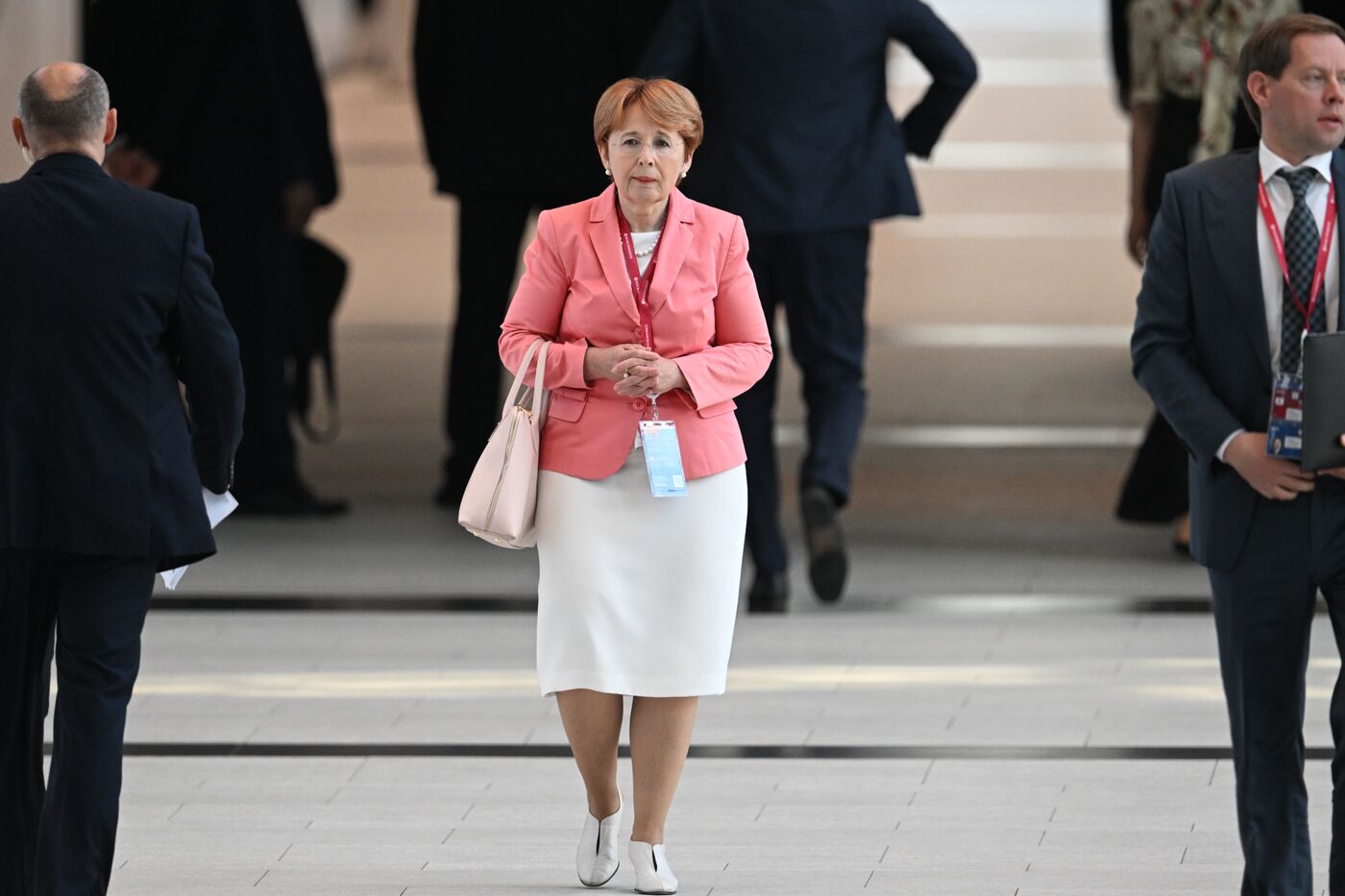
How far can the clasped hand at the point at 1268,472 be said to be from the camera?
3480 millimetres

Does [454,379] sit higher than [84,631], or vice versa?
[84,631]

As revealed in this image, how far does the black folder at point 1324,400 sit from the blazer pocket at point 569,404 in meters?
1.16

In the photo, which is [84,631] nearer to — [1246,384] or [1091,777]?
[1246,384]

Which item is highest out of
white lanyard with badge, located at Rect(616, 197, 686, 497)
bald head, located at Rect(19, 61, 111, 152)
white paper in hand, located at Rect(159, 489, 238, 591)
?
bald head, located at Rect(19, 61, 111, 152)

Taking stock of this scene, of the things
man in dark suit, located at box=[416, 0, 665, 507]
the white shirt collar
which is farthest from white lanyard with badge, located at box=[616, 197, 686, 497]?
man in dark suit, located at box=[416, 0, 665, 507]

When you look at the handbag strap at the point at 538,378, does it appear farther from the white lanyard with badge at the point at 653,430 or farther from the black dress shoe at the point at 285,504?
the black dress shoe at the point at 285,504

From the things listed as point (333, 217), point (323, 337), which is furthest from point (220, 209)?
point (333, 217)

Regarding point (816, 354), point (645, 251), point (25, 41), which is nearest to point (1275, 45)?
point (645, 251)

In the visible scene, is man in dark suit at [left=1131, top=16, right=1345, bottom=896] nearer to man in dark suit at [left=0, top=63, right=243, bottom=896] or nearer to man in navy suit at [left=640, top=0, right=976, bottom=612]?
man in dark suit at [left=0, top=63, right=243, bottom=896]

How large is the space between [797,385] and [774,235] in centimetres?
506

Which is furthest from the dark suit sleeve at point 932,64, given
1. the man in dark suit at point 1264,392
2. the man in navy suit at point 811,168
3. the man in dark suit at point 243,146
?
the man in dark suit at point 1264,392

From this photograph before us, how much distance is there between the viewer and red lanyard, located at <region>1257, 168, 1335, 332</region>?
351cm

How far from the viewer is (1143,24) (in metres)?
6.98

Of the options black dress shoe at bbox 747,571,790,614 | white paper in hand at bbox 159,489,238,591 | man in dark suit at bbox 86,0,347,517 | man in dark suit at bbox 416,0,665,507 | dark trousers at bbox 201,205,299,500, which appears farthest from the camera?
dark trousers at bbox 201,205,299,500
